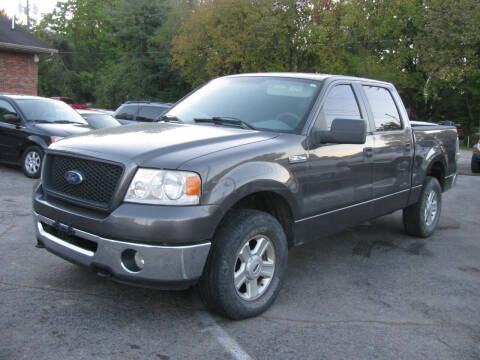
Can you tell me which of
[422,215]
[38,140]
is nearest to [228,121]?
[422,215]

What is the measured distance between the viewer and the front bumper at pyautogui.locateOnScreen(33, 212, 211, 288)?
3156mm

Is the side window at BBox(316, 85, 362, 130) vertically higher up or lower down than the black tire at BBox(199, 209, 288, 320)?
higher up

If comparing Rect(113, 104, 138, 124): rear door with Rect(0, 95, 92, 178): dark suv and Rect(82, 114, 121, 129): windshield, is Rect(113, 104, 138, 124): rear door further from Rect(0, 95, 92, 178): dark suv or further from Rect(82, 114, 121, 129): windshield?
Rect(0, 95, 92, 178): dark suv

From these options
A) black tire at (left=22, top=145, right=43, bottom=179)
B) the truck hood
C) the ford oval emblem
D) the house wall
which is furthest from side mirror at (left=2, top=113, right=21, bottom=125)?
the house wall

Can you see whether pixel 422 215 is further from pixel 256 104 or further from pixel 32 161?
pixel 32 161

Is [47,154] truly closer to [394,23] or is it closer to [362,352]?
[362,352]

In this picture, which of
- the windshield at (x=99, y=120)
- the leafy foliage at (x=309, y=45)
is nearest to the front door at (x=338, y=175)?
the windshield at (x=99, y=120)

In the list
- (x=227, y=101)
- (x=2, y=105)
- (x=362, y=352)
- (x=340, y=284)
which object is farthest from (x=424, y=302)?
(x=2, y=105)

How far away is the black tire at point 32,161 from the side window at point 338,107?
6.67 m

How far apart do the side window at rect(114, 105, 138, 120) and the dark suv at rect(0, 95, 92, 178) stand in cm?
549

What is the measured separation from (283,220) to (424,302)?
140 cm

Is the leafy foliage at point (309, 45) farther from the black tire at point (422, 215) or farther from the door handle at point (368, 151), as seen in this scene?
the door handle at point (368, 151)

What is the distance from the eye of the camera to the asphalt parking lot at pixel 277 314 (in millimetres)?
3215

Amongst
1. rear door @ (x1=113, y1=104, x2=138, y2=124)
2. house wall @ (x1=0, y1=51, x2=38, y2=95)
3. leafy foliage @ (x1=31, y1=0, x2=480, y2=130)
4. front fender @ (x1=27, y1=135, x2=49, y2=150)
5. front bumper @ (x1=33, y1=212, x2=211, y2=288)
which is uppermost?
leafy foliage @ (x1=31, y1=0, x2=480, y2=130)
